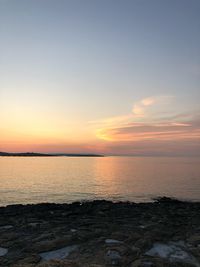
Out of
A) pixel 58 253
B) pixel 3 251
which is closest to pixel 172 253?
pixel 58 253

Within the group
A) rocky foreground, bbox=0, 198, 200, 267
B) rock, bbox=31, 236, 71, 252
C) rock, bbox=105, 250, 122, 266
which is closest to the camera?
rock, bbox=105, 250, 122, 266

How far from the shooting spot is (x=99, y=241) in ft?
46.1

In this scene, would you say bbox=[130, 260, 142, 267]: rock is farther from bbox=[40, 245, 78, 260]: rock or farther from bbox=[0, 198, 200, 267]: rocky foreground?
bbox=[40, 245, 78, 260]: rock

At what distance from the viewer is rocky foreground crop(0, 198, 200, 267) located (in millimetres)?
11508

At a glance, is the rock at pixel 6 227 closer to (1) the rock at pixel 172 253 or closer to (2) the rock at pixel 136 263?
(1) the rock at pixel 172 253

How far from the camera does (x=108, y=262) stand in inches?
445

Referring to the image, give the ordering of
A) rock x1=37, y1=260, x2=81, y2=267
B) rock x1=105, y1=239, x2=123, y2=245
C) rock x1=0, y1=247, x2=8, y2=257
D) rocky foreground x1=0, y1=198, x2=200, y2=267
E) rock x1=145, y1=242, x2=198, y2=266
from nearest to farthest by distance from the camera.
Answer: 1. rock x1=37, y1=260, x2=81, y2=267
2. rocky foreground x1=0, y1=198, x2=200, y2=267
3. rock x1=145, y1=242, x2=198, y2=266
4. rock x1=0, y1=247, x2=8, y2=257
5. rock x1=105, y1=239, x2=123, y2=245

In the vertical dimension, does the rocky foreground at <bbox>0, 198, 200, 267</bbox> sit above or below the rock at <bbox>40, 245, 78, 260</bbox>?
above

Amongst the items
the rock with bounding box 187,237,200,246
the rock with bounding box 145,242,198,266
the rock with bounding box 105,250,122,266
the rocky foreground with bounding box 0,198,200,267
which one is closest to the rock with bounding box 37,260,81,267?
the rocky foreground with bounding box 0,198,200,267

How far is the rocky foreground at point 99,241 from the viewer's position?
11.5 meters

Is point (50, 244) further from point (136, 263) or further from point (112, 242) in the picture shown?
point (136, 263)

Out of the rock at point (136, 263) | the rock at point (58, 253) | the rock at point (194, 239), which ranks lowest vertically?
the rock at point (58, 253)

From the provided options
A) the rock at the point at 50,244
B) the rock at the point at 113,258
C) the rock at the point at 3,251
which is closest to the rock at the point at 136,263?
the rock at the point at 113,258

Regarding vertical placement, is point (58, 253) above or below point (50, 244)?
below
